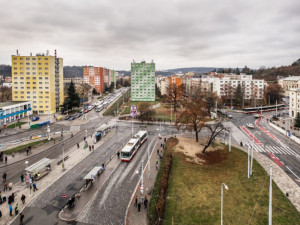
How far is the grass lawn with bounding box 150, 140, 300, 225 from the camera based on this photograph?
68.0 feet

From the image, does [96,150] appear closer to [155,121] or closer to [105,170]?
[105,170]

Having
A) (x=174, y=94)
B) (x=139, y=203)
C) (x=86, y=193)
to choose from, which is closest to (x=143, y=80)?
(x=174, y=94)

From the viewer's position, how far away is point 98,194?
81.8 ft

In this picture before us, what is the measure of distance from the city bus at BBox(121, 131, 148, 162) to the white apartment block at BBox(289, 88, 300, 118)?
5154 cm

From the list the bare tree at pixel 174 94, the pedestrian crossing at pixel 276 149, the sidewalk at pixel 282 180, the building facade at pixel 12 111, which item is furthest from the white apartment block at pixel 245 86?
the building facade at pixel 12 111

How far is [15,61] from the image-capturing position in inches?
2995

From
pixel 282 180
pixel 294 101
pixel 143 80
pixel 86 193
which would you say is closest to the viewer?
pixel 86 193

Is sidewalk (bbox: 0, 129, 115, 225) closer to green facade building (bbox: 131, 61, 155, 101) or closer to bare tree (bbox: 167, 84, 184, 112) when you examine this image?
bare tree (bbox: 167, 84, 184, 112)

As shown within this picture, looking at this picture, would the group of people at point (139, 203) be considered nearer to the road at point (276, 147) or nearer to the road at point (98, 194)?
the road at point (98, 194)

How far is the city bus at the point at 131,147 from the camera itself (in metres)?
34.5

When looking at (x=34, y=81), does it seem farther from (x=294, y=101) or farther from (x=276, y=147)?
(x=294, y=101)

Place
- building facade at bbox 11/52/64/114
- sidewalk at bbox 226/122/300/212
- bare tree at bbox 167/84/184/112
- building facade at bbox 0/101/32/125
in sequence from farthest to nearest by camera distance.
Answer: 1. bare tree at bbox 167/84/184/112
2. building facade at bbox 11/52/64/114
3. building facade at bbox 0/101/32/125
4. sidewalk at bbox 226/122/300/212

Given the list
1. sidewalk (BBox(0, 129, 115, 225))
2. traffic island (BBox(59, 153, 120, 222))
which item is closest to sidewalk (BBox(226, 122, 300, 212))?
traffic island (BBox(59, 153, 120, 222))

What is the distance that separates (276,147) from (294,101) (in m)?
31.6
